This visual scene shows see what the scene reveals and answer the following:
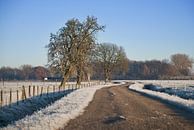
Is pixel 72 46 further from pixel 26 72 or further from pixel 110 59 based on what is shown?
→ pixel 26 72

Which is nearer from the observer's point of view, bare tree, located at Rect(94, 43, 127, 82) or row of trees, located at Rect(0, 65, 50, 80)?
bare tree, located at Rect(94, 43, 127, 82)

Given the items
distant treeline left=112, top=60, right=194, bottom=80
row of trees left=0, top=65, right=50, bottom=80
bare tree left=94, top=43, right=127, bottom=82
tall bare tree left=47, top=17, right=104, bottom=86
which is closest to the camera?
tall bare tree left=47, top=17, right=104, bottom=86

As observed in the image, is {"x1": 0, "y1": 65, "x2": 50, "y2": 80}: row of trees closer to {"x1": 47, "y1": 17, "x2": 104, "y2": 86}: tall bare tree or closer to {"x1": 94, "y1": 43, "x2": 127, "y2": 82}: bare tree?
{"x1": 94, "y1": 43, "x2": 127, "y2": 82}: bare tree

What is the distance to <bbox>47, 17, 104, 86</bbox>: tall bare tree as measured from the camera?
61.3m

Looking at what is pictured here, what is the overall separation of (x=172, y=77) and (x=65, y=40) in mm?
108351

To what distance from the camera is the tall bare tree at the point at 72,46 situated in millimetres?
61281

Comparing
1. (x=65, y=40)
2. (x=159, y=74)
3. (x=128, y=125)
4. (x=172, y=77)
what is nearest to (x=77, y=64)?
(x=65, y=40)

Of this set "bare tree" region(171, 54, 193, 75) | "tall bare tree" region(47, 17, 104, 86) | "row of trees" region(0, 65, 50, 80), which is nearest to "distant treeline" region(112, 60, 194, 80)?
"bare tree" region(171, 54, 193, 75)

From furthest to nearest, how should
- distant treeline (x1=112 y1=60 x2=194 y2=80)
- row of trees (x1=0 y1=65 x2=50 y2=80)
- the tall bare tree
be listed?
1. row of trees (x1=0 y1=65 x2=50 y2=80)
2. distant treeline (x1=112 y1=60 x2=194 y2=80)
3. the tall bare tree

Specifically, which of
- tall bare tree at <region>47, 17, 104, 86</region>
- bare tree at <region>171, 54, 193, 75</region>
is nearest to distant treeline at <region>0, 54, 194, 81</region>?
bare tree at <region>171, 54, 193, 75</region>

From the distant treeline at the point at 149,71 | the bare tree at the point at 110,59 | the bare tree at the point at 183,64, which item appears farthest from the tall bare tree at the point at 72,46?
the bare tree at the point at 183,64

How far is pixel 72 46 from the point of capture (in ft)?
206

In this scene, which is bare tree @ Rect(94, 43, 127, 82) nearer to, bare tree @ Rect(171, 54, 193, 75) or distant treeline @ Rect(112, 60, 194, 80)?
distant treeline @ Rect(112, 60, 194, 80)

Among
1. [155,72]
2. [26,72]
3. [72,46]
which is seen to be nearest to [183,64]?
[155,72]
